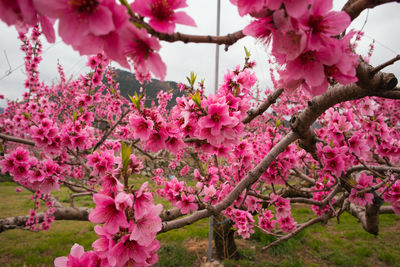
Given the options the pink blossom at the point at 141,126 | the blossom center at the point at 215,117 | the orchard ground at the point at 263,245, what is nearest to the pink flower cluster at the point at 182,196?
the pink blossom at the point at 141,126

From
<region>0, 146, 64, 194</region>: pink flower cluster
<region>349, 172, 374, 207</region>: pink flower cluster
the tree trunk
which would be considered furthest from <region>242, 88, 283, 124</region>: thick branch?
the tree trunk

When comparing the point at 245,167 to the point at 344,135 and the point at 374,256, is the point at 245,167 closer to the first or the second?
the point at 344,135

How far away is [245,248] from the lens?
216 inches

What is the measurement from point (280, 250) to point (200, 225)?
2.95m

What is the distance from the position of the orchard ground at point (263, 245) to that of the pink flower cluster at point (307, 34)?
438 cm

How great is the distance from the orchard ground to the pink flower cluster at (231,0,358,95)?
173 inches

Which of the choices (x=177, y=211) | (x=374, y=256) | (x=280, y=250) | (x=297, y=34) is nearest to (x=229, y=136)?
(x=297, y=34)

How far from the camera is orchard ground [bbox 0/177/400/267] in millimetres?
4816

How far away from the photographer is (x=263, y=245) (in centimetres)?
557

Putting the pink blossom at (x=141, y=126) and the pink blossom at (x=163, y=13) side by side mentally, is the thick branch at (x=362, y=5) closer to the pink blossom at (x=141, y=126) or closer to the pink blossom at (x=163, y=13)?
the pink blossom at (x=163, y=13)

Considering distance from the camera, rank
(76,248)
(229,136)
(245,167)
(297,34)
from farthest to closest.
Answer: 1. (245,167)
2. (229,136)
3. (76,248)
4. (297,34)

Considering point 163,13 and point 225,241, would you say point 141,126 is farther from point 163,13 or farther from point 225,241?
point 225,241

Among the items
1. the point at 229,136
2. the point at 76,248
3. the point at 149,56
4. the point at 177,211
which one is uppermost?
the point at 149,56

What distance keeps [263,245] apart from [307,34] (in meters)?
6.17
